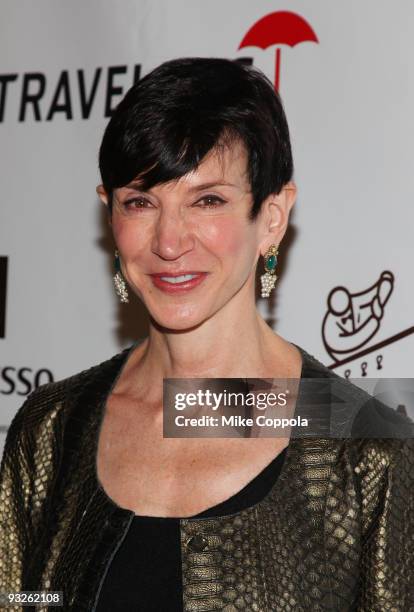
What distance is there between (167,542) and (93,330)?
113 cm

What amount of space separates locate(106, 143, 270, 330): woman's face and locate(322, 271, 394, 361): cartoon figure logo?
623 mm

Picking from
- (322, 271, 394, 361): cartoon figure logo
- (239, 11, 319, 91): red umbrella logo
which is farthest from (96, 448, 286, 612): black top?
(239, 11, 319, 91): red umbrella logo

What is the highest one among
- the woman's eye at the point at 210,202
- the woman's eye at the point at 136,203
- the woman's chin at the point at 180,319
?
the woman's eye at the point at 136,203

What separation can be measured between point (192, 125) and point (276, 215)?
239mm

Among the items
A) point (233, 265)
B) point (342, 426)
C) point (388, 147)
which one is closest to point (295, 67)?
point (388, 147)

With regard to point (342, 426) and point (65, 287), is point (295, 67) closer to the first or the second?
point (65, 287)

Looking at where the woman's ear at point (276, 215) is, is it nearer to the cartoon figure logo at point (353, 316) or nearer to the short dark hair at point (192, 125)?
the short dark hair at point (192, 125)

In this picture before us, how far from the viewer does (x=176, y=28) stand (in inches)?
94.9

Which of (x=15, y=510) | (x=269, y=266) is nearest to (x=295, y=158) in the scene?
(x=269, y=266)

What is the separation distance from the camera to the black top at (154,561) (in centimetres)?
146

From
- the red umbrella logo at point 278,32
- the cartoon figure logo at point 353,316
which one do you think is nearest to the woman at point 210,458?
the cartoon figure logo at point 353,316

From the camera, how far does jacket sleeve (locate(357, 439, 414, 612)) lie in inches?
57.6

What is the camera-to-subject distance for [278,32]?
2277mm

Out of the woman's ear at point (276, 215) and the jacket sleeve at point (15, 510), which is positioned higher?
the woman's ear at point (276, 215)
